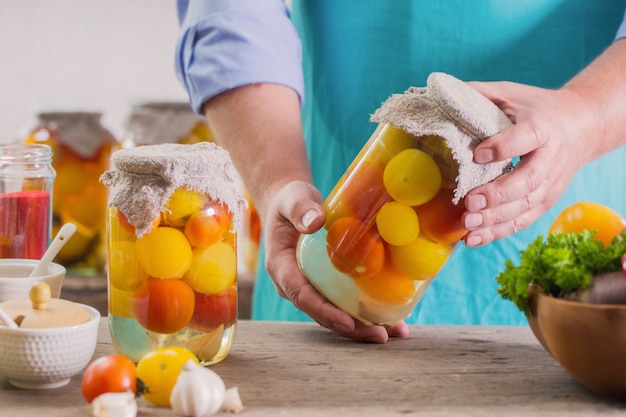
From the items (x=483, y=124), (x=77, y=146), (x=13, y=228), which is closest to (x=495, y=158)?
(x=483, y=124)

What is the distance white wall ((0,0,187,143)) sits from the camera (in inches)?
85.9

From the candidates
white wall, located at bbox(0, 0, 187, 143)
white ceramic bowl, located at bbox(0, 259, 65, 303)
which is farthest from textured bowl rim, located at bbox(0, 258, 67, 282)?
white wall, located at bbox(0, 0, 187, 143)

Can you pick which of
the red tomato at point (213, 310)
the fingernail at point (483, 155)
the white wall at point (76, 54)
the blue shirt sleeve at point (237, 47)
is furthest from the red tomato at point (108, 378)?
the white wall at point (76, 54)

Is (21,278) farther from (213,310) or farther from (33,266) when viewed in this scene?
(213,310)

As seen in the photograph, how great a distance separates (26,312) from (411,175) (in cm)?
36

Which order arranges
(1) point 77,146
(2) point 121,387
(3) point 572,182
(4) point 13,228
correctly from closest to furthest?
(2) point 121,387 → (4) point 13,228 → (3) point 572,182 → (1) point 77,146

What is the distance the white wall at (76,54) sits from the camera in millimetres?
2182

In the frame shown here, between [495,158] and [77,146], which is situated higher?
[495,158]

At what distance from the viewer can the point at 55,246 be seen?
864 millimetres

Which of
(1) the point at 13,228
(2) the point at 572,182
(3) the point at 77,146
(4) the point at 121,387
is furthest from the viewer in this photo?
(3) the point at 77,146

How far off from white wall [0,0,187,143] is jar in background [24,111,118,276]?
1.06ft

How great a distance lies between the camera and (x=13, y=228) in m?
0.96

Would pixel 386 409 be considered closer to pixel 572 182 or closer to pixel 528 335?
pixel 528 335

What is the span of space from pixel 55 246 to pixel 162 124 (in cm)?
105
